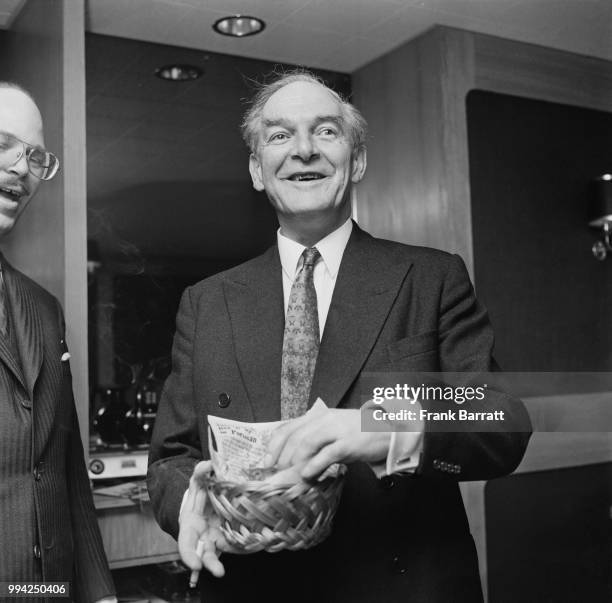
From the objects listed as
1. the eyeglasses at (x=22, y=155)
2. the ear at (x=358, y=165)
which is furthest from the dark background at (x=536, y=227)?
the eyeglasses at (x=22, y=155)

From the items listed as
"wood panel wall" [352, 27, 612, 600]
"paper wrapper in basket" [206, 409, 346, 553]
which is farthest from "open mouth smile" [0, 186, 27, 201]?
"wood panel wall" [352, 27, 612, 600]

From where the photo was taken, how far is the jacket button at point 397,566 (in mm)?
1314

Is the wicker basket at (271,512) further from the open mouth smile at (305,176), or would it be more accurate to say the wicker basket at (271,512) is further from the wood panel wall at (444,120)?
the wood panel wall at (444,120)

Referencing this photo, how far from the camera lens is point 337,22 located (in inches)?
109

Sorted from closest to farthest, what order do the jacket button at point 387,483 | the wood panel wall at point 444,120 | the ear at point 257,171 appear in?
the jacket button at point 387,483, the ear at point 257,171, the wood panel wall at point 444,120

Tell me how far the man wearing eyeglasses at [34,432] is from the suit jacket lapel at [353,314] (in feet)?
1.84

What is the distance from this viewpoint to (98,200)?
2.92 meters

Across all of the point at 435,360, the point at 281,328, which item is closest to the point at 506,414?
the point at 435,360

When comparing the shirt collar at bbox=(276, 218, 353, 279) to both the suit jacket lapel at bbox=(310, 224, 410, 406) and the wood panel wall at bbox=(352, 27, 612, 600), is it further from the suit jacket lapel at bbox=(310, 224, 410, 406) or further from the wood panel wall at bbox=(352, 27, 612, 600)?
the wood panel wall at bbox=(352, 27, 612, 600)

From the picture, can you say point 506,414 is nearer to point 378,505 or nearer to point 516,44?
point 378,505

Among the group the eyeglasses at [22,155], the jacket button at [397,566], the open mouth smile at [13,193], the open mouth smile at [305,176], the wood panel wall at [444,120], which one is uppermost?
the wood panel wall at [444,120]

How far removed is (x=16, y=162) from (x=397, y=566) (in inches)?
42.2

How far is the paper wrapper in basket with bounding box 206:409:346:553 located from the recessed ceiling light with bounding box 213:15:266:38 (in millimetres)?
2028

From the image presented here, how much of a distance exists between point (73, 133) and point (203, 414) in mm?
1329
